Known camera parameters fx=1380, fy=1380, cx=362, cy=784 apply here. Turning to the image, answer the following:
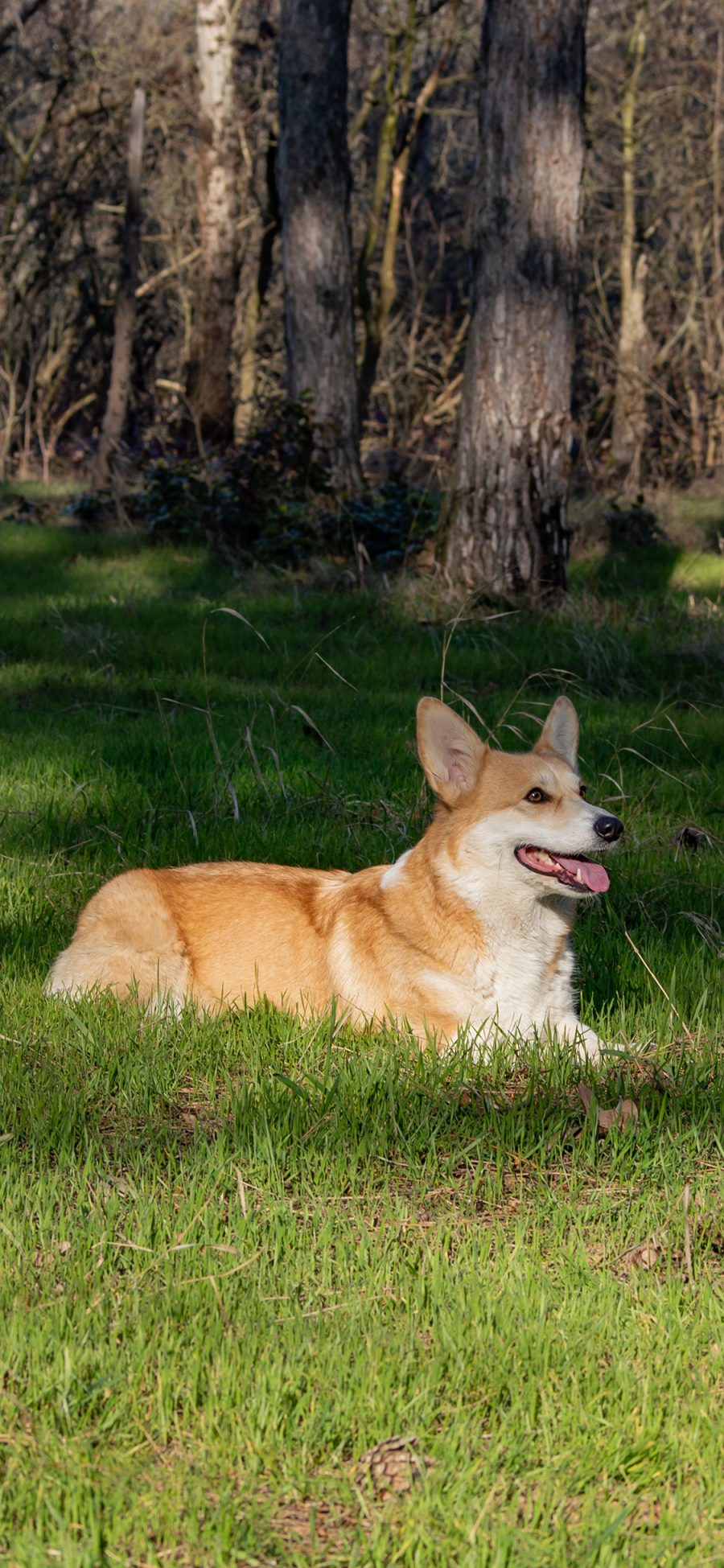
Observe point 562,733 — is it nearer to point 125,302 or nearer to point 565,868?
point 565,868

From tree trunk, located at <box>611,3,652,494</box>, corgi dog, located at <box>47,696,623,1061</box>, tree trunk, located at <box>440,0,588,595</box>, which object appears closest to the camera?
corgi dog, located at <box>47,696,623,1061</box>

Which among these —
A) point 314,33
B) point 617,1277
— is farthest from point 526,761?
point 314,33

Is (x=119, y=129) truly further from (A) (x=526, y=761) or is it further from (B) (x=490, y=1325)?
(B) (x=490, y=1325)

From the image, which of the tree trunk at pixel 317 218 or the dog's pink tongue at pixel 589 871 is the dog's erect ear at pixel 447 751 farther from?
the tree trunk at pixel 317 218

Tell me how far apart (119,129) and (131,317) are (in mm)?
8645

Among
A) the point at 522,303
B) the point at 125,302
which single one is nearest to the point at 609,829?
the point at 522,303

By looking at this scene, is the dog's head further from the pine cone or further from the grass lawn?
the pine cone

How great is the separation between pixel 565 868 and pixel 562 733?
0.74 metres

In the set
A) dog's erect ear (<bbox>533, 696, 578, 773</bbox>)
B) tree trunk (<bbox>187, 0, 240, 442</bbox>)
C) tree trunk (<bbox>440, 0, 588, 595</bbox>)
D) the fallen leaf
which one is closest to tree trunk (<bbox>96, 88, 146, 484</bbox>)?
tree trunk (<bbox>187, 0, 240, 442</bbox>)

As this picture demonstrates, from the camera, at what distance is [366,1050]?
4.44m

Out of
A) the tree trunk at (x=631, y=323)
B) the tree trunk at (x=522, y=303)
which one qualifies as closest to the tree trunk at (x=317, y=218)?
the tree trunk at (x=522, y=303)

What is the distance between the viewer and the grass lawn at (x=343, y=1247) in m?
2.56

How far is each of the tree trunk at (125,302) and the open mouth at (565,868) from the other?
13.7 m

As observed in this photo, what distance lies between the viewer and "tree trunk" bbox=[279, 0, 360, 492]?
48.7 feet
